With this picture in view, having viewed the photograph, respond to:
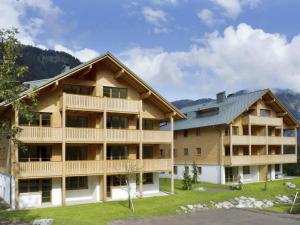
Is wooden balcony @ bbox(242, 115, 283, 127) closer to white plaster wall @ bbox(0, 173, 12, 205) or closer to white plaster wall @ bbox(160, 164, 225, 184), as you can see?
white plaster wall @ bbox(160, 164, 225, 184)

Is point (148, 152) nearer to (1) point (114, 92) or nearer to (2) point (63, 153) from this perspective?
(1) point (114, 92)

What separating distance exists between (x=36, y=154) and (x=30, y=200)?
13.2 feet

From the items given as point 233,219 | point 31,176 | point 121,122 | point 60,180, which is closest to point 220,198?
point 233,219

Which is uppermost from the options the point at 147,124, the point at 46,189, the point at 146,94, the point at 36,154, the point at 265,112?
the point at 146,94

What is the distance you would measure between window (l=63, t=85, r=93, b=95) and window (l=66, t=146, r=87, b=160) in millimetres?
5271

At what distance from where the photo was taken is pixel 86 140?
3538 centimetres

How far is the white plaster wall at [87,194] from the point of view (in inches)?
1435

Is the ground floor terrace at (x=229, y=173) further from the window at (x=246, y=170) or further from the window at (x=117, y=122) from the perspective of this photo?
the window at (x=117, y=122)

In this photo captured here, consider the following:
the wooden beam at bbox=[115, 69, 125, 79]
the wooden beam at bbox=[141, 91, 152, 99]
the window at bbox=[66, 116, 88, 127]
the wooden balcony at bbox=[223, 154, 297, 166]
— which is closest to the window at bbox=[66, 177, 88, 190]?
the window at bbox=[66, 116, 88, 127]

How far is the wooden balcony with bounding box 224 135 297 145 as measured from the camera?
52.9 meters

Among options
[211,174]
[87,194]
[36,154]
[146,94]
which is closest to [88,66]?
[146,94]

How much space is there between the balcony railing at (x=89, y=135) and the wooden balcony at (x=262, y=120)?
57.3 ft

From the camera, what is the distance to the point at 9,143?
34875mm

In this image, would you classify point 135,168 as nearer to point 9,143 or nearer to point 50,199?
point 50,199
